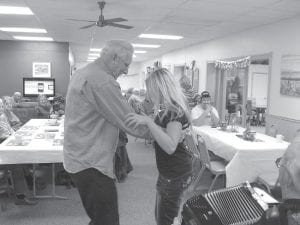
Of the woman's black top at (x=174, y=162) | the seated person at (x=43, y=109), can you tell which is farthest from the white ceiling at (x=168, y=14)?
the woman's black top at (x=174, y=162)

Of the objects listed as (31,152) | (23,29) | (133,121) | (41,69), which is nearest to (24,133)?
(31,152)

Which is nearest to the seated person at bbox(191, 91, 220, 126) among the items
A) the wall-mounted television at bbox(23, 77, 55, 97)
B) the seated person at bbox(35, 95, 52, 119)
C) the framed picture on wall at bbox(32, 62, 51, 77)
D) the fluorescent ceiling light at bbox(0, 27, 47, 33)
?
the seated person at bbox(35, 95, 52, 119)

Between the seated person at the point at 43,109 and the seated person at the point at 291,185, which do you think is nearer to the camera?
the seated person at the point at 291,185

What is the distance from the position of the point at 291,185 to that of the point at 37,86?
1042 centimetres

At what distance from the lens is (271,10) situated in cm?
531

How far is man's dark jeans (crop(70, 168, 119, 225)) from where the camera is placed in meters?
1.67

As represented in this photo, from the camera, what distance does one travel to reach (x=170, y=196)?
6.61ft

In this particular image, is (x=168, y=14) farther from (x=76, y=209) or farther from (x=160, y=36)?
(x=76, y=209)

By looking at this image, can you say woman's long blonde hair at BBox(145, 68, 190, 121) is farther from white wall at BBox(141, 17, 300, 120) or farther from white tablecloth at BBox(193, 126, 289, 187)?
white wall at BBox(141, 17, 300, 120)

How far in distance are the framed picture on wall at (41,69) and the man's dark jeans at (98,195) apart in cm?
981

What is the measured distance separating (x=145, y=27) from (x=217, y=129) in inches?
124

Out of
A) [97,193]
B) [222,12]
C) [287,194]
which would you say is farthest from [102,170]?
[222,12]

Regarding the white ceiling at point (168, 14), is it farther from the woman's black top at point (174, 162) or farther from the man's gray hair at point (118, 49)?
the man's gray hair at point (118, 49)

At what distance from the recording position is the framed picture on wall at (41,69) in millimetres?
10914
